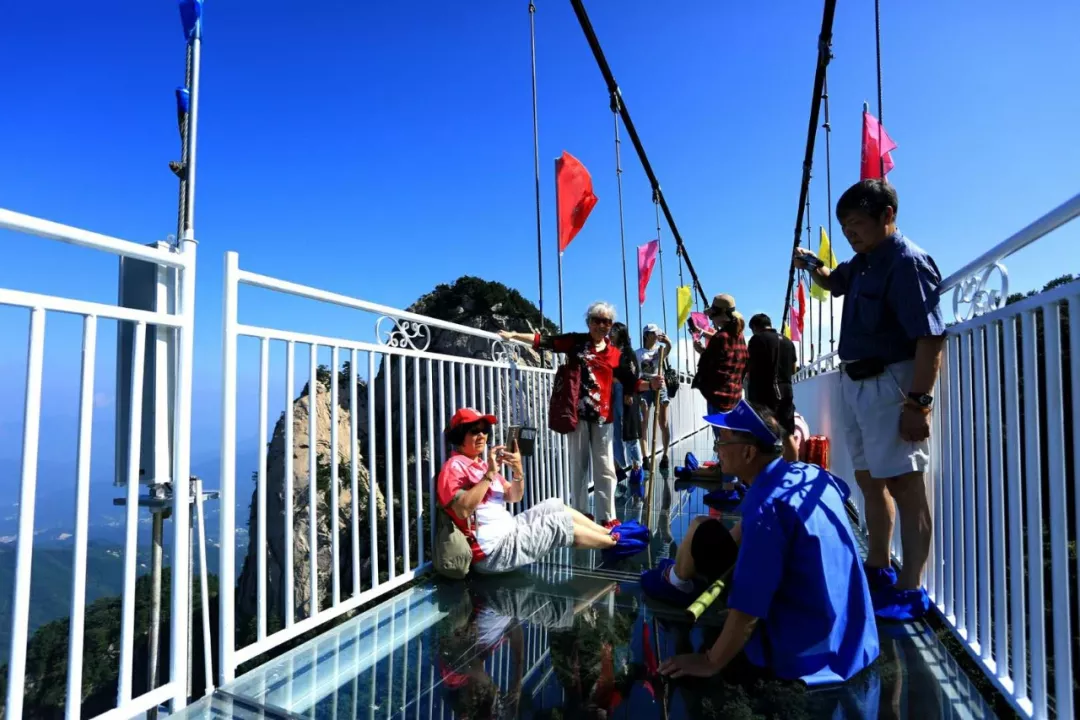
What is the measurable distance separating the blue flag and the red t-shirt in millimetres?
2052

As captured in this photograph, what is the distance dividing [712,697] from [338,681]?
1.09 meters

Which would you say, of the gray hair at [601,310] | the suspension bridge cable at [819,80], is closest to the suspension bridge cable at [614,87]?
the suspension bridge cable at [819,80]

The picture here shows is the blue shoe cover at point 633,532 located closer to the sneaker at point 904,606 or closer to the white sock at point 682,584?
the white sock at point 682,584

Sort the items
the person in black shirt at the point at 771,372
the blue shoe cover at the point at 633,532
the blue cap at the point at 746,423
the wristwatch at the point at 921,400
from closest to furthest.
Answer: the blue cap at the point at 746,423, the wristwatch at the point at 921,400, the blue shoe cover at the point at 633,532, the person in black shirt at the point at 771,372

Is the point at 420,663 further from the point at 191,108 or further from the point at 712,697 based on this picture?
the point at 191,108

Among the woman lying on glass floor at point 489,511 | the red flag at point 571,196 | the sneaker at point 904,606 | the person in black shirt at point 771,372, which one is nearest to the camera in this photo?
the sneaker at point 904,606

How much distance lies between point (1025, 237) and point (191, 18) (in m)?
2.36

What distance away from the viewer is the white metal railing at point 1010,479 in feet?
4.01

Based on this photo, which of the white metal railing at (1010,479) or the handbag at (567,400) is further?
the handbag at (567,400)

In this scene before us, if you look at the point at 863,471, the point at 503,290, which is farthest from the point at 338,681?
the point at 503,290

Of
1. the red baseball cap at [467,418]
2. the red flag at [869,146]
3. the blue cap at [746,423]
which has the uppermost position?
the red flag at [869,146]

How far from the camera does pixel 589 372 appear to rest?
11.2 feet

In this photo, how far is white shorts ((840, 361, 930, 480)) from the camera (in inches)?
77.4

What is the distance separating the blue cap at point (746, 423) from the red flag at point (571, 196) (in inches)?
126
